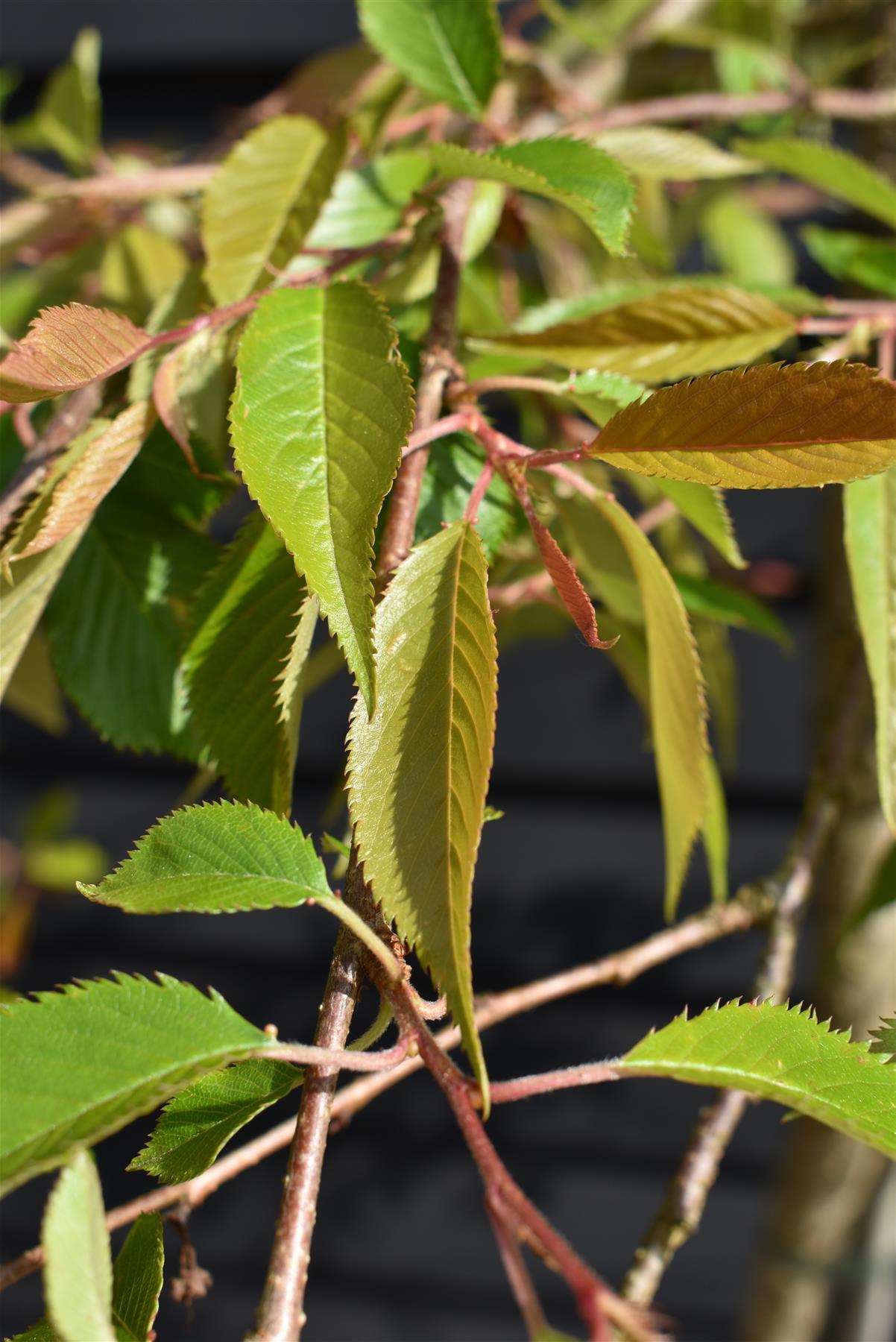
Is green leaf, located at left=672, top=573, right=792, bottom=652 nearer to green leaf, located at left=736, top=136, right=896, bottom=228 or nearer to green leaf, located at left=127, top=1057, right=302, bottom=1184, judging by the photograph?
green leaf, located at left=736, top=136, right=896, bottom=228

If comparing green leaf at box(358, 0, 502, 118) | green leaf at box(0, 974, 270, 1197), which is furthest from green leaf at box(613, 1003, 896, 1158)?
green leaf at box(358, 0, 502, 118)

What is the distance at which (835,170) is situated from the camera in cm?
53

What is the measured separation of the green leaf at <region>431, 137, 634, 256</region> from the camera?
0.34 metres

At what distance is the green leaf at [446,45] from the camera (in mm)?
464

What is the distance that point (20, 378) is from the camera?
0.91 feet

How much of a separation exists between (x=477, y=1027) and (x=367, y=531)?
0.15 meters

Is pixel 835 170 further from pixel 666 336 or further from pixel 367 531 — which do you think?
pixel 367 531

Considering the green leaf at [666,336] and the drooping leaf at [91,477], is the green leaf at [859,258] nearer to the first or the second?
the green leaf at [666,336]

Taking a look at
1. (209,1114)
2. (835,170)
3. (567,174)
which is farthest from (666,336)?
(209,1114)

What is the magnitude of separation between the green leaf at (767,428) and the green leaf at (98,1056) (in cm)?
18

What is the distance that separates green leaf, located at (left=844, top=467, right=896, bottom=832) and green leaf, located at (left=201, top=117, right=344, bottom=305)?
23 centimetres

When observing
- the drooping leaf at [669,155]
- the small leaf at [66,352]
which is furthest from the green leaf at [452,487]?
the drooping leaf at [669,155]

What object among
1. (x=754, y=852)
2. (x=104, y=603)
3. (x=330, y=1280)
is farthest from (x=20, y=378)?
(x=330, y=1280)

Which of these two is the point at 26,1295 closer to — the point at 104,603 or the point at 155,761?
the point at 155,761
